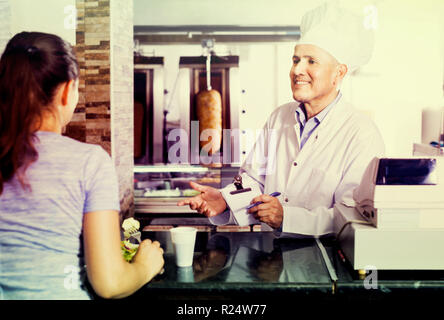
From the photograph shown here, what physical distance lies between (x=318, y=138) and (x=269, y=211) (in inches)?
19.6

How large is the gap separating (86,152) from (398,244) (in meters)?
0.91

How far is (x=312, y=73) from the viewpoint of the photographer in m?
2.14

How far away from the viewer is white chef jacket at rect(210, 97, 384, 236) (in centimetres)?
180

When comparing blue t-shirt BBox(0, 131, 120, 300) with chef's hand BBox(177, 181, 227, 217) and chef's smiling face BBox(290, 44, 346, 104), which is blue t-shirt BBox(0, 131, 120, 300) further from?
chef's smiling face BBox(290, 44, 346, 104)

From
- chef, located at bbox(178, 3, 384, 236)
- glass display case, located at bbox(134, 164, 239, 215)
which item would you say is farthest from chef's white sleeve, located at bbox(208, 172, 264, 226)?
glass display case, located at bbox(134, 164, 239, 215)

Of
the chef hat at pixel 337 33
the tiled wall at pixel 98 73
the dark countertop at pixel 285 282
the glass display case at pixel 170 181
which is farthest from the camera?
the glass display case at pixel 170 181

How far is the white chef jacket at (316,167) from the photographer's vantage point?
1.80 metres

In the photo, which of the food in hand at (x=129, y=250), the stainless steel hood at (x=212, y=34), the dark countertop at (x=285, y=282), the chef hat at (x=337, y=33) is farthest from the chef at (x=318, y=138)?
the stainless steel hood at (x=212, y=34)

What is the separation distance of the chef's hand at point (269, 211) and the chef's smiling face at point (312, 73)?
1.95 feet

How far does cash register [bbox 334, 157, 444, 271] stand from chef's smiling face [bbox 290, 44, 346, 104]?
0.82m

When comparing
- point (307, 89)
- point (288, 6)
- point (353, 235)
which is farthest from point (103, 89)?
point (288, 6)

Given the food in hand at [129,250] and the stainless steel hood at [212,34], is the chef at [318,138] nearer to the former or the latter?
the food in hand at [129,250]
